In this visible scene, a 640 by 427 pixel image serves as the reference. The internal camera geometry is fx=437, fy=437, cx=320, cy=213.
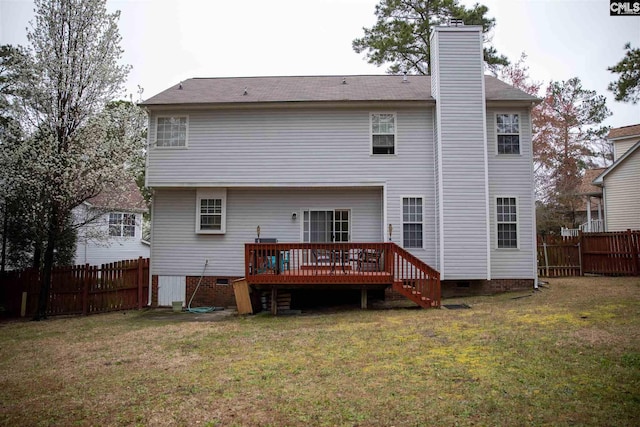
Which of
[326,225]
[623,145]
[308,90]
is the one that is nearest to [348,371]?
[326,225]

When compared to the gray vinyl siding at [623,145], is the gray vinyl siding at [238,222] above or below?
below

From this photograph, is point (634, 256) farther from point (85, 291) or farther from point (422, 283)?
point (85, 291)

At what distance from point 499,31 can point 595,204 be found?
55.5 feet

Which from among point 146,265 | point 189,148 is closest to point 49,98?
point 189,148

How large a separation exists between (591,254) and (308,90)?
38.7 feet

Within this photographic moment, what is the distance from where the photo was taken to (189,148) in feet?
46.1

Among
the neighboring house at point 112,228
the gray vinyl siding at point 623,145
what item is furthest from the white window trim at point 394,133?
the gray vinyl siding at point 623,145

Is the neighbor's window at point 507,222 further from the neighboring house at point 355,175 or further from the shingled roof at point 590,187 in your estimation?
the shingled roof at point 590,187

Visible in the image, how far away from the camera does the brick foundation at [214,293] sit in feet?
45.8

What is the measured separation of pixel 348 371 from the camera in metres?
6.19

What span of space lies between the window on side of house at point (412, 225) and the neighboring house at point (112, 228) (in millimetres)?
8684

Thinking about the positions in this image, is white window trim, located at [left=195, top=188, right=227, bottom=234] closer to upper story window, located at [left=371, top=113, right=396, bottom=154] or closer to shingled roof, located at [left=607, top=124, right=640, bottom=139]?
upper story window, located at [left=371, top=113, right=396, bottom=154]

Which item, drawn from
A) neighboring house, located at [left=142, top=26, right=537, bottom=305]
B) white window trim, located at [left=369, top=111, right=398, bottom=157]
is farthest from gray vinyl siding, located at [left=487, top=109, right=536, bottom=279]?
white window trim, located at [left=369, top=111, right=398, bottom=157]

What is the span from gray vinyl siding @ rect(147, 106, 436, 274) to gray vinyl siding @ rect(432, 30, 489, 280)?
599mm
